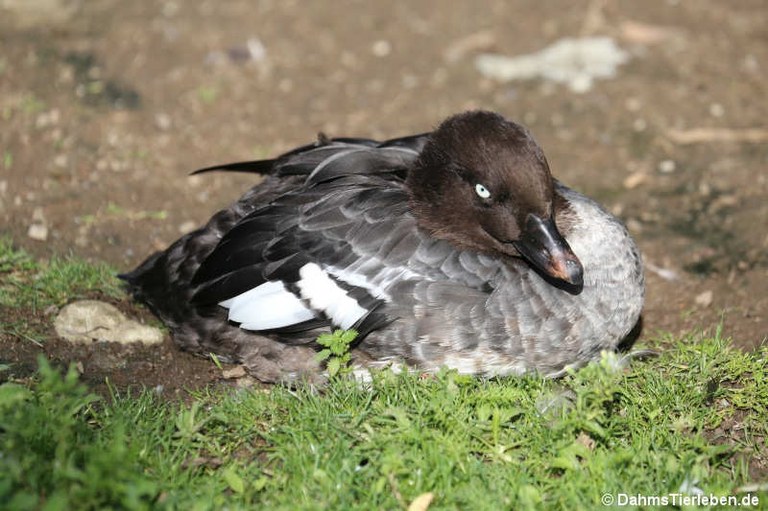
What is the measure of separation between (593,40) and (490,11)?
1.04 meters

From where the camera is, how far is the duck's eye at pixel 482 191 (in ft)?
13.1

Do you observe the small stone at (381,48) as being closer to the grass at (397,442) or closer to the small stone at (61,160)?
the small stone at (61,160)

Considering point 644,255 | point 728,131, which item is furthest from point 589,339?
point 728,131

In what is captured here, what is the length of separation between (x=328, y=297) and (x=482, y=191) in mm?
Result: 866

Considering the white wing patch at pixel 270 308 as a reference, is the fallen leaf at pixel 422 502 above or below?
below

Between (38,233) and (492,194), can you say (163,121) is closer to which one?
(38,233)

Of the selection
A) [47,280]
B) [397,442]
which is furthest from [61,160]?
[397,442]

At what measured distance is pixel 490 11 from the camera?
319 inches

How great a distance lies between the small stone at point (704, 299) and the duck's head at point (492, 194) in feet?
4.03

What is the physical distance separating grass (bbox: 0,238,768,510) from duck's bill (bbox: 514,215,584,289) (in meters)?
0.48

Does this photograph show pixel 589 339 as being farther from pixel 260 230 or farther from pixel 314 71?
pixel 314 71

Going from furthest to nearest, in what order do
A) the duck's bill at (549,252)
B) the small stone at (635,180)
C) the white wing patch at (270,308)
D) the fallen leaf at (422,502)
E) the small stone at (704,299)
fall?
the small stone at (635,180)
the small stone at (704,299)
the white wing patch at (270,308)
the duck's bill at (549,252)
the fallen leaf at (422,502)

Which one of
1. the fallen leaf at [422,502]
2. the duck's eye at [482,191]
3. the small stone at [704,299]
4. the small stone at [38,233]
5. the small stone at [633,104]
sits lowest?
the small stone at [704,299]

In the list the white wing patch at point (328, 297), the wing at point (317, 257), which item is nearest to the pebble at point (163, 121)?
the wing at point (317, 257)
